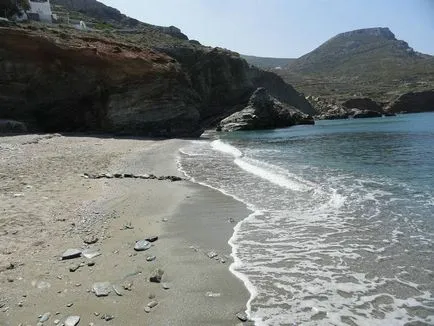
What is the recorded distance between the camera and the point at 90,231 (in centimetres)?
817

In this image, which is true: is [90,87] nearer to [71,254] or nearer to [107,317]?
[71,254]

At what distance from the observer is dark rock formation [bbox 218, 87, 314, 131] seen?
6319cm

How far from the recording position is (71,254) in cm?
668

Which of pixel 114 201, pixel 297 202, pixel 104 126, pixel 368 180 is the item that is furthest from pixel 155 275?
pixel 104 126

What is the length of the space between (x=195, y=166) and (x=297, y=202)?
9.02m

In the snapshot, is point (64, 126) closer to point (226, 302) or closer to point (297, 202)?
point (297, 202)

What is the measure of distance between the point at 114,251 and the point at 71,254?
76cm

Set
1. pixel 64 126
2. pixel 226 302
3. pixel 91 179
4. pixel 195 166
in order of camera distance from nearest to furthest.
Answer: pixel 226 302 < pixel 91 179 < pixel 195 166 < pixel 64 126

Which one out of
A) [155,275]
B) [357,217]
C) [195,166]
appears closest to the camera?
[155,275]

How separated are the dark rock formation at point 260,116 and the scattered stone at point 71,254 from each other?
181ft

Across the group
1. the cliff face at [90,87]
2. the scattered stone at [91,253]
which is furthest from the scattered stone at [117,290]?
the cliff face at [90,87]

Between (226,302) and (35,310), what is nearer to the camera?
(35,310)

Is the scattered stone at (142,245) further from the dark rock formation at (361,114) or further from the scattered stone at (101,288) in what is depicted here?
the dark rock formation at (361,114)

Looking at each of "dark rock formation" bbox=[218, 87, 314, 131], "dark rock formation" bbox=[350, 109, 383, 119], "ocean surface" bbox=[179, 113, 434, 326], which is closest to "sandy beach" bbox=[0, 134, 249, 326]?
"ocean surface" bbox=[179, 113, 434, 326]
